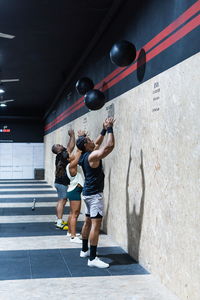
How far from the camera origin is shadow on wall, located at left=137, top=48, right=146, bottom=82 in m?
4.95

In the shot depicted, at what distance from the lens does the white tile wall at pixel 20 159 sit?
2080 cm

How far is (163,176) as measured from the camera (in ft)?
13.6

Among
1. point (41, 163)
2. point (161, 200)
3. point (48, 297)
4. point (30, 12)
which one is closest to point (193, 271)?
point (161, 200)

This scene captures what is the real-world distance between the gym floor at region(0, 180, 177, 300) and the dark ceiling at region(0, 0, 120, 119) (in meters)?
3.38

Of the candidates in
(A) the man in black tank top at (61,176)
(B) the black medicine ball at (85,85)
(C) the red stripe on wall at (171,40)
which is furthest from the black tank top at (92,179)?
(B) the black medicine ball at (85,85)

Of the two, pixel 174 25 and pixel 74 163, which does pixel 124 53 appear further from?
pixel 74 163

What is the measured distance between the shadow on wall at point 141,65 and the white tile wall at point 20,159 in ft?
53.6

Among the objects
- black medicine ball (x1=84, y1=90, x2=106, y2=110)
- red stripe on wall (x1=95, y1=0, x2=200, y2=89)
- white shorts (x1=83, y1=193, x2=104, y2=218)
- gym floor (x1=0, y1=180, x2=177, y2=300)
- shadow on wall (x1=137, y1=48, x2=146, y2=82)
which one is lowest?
gym floor (x1=0, y1=180, x2=177, y2=300)

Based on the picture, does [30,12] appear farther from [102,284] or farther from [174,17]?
[102,284]

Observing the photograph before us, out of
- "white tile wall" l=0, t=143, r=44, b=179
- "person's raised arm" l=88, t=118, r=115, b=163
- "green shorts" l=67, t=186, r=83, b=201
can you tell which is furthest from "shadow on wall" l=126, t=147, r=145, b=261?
"white tile wall" l=0, t=143, r=44, b=179

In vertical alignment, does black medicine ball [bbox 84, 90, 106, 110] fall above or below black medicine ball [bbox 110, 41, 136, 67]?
below

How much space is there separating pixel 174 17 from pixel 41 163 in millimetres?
17506

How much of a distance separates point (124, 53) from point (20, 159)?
54.1ft

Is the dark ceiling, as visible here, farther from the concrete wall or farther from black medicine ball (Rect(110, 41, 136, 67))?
the concrete wall
